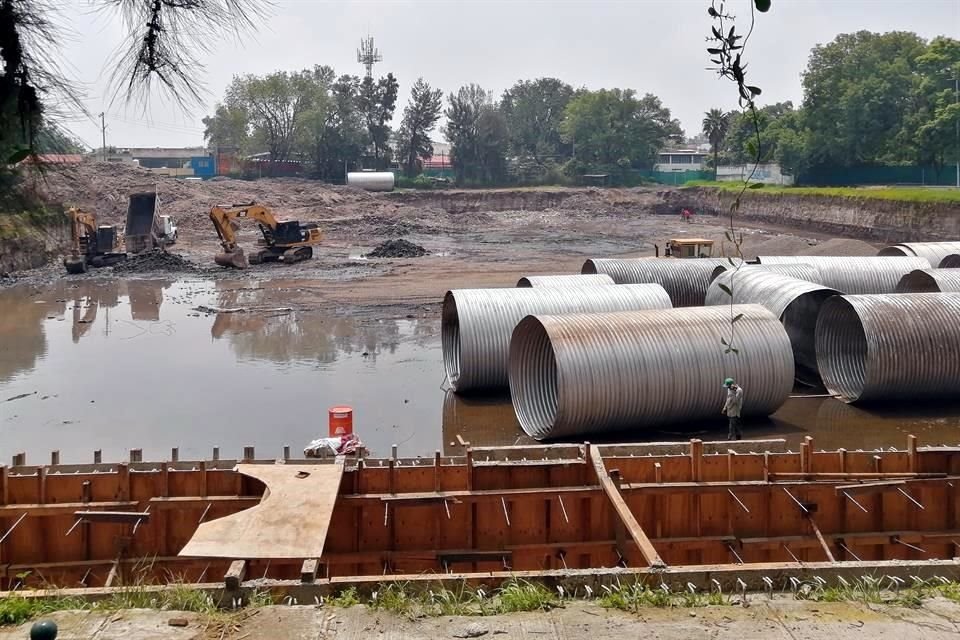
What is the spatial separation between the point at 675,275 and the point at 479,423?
7949 mm

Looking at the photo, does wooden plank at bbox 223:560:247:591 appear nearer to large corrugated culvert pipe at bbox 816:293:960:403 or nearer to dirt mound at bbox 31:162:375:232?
large corrugated culvert pipe at bbox 816:293:960:403

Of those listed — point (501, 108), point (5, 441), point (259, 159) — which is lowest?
point (5, 441)

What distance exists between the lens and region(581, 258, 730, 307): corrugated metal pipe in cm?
2198

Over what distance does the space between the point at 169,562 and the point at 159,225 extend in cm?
3809

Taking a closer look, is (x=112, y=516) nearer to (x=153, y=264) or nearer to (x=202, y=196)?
(x=153, y=264)

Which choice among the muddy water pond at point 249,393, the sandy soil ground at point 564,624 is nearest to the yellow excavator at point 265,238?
the muddy water pond at point 249,393

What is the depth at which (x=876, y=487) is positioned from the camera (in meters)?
9.12

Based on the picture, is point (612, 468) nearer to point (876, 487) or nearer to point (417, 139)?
point (876, 487)

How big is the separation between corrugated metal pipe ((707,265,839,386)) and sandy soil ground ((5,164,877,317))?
3.45m

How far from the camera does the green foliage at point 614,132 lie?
94750 mm

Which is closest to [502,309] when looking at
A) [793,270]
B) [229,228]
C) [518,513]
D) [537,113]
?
[793,270]

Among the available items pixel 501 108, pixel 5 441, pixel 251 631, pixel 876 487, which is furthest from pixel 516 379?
pixel 501 108

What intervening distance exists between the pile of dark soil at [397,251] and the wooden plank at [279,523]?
35256 mm

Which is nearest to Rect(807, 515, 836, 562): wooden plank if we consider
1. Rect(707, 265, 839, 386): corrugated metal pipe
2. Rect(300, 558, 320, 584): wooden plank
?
Rect(300, 558, 320, 584): wooden plank
